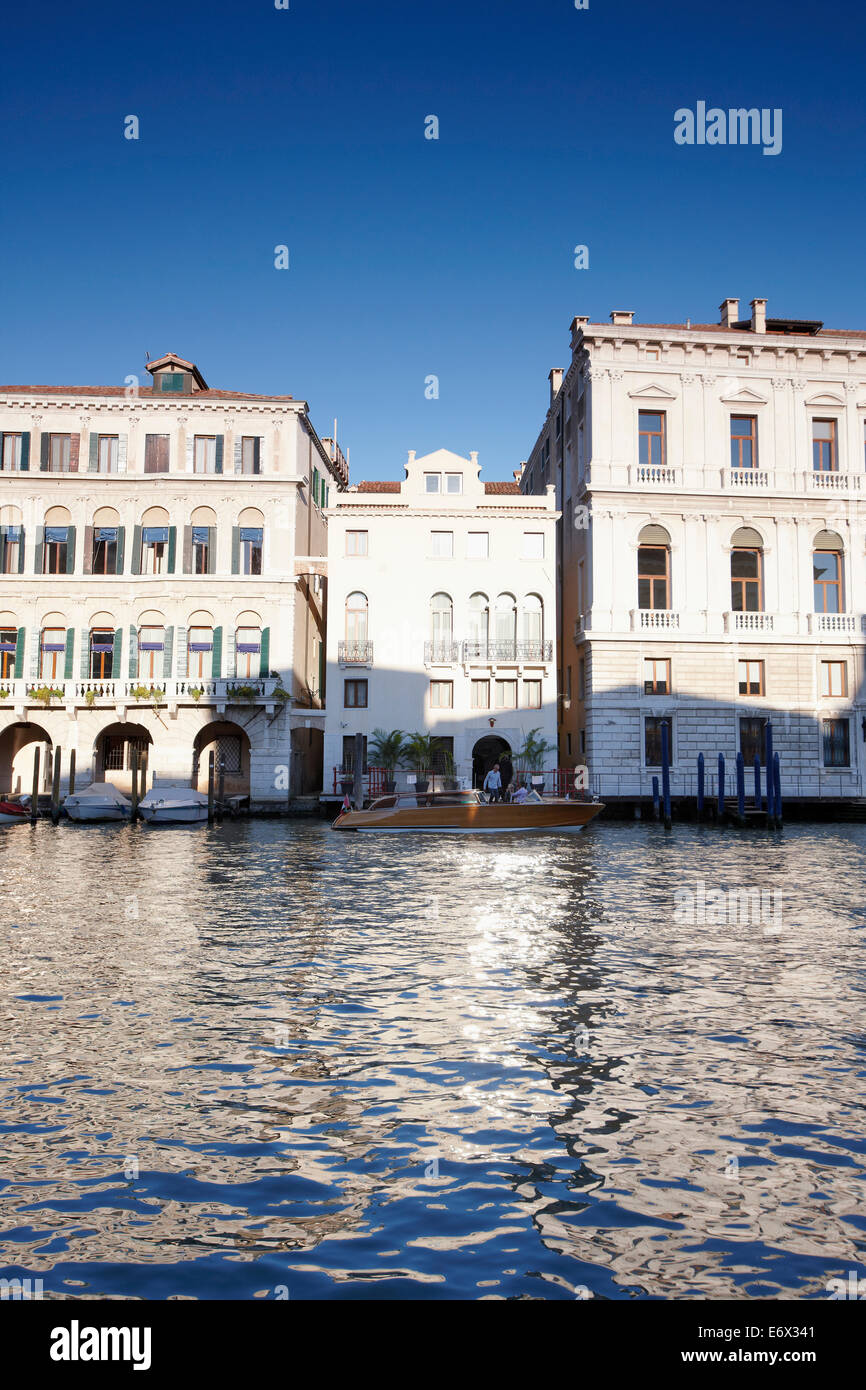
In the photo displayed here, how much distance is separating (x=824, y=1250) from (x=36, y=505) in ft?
136

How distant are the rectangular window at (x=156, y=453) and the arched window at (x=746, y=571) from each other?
21845 mm

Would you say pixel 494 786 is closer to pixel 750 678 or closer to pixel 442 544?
pixel 442 544

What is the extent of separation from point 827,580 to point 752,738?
261 inches

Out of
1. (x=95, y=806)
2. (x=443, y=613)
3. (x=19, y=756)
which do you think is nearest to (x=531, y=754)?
(x=443, y=613)

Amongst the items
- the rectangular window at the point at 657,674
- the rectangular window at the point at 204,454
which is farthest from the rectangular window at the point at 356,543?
the rectangular window at the point at 657,674

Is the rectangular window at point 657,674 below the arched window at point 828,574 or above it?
below

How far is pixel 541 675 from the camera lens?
40031 millimetres

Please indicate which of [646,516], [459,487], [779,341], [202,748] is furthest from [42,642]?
[779,341]

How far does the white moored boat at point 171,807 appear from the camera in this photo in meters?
33.9

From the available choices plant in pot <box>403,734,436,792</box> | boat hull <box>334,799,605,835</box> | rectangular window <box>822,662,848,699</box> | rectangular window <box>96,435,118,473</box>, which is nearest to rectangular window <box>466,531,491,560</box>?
plant in pot <box>403,734,436,792</box>

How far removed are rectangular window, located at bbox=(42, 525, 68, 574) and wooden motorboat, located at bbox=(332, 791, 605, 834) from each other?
18.0 m

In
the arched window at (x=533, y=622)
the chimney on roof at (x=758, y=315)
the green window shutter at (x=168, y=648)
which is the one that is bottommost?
the green window shutter at (x=168, y=648)

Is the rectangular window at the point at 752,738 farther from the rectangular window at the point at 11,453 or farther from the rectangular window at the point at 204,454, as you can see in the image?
the rectangular window at the point at 11,453
